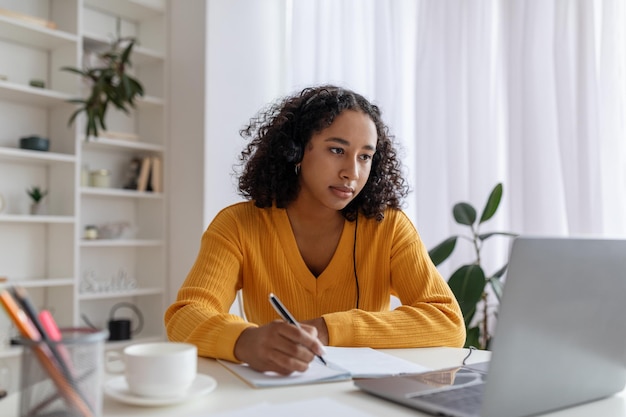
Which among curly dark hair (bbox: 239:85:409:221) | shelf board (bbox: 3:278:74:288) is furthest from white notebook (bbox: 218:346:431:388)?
shelf board (bbox: 3:278:74:288)

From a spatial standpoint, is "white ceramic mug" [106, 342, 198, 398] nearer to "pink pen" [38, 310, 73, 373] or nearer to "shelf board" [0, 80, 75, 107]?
"pink pen" [38, 310, 73, 373]

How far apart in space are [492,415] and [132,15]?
345 centimetres

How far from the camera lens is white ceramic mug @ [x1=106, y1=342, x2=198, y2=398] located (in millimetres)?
746

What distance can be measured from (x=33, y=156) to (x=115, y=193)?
49 centimetres

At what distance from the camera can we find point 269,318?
1615mm

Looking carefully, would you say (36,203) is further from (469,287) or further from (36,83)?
(469,287)

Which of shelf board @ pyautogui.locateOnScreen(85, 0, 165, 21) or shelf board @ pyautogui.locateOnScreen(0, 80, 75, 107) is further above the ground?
shelf board @ pyautogui.locateOnScreen(85, 0, 165, 21)

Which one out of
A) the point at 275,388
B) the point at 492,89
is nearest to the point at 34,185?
the point at 492,89

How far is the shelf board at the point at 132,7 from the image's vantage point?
342 cm

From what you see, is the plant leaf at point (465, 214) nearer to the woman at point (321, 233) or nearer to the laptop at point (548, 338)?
the woman at point (321, 233)

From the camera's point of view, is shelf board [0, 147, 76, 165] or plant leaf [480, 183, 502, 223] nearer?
plant leaf [480, 183, 502, 223]

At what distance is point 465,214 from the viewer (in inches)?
95.0

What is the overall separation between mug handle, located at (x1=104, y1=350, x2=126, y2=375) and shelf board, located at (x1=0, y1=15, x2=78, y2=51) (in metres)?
2.54

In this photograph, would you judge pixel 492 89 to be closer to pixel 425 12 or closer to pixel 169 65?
pixel 425 12
